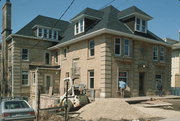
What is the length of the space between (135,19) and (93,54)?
6.24 meters

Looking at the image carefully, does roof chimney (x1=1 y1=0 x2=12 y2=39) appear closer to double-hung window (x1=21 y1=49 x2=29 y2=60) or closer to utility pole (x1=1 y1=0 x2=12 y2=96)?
utility pole (x1=1 y1=0 x2=12 y2=96)

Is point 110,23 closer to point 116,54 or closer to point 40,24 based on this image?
point 116,54

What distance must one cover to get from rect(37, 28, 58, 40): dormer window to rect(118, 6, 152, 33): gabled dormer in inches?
461

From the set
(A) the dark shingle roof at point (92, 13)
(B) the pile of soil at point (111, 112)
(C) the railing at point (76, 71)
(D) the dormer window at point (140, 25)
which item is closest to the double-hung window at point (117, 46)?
(D) the dormer window at point (140, 25)

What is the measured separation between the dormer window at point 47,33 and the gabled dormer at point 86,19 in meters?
7.60

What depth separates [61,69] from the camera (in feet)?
90.4

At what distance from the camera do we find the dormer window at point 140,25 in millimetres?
22509

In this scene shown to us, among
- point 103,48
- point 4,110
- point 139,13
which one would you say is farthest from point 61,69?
point 4,110

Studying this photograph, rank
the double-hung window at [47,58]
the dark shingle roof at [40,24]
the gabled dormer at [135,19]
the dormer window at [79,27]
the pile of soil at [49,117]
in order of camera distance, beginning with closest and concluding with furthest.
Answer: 1. the pile of soil at [49,117]
2. the gabled dormer at [135,19]
3. the dormer window at [79,27]
4. the dark shingle roof at [40,24]
5. the double-hung window at [47,58]

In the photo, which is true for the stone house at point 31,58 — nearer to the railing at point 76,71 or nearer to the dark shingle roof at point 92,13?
the railing at point 76,71

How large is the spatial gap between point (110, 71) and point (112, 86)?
154 cm

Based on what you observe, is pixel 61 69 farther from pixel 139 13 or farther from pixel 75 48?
pixel 139 13

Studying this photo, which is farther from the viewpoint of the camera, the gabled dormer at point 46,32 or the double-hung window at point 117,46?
the gabled dormer at point 46,32

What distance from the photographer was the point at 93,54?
70.1 feet
